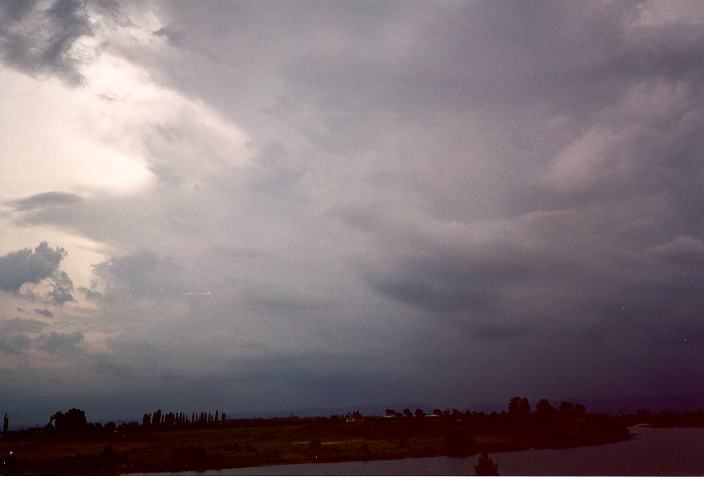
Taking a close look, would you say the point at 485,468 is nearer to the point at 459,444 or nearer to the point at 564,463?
the point at 459,444

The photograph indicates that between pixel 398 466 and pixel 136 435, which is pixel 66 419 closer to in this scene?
pixel 136 435

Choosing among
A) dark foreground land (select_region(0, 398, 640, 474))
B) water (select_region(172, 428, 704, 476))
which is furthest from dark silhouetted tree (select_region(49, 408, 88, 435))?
water (select_region(172, 428, 704, 476))

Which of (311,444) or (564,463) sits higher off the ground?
(311,444)

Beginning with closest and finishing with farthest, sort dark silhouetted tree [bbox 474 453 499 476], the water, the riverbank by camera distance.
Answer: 1. dark silhouetted tree [bbox 474 453 499 476]
2. the water
3. the riverbank

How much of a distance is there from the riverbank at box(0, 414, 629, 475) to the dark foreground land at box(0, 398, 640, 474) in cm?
6

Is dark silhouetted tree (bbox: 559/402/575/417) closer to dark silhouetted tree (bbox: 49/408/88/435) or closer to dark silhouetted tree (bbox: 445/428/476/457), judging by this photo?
dark silhouetted tree (bbox: 445/428/476/457)

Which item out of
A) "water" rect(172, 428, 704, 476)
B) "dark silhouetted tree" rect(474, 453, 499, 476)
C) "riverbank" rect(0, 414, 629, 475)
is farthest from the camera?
"riverbank" rect(0, 414, 629, 475)

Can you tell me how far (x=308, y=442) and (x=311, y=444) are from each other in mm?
1434

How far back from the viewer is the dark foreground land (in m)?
31.9

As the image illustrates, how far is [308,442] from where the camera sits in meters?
36.6

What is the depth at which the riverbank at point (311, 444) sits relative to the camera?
31734 millimetres

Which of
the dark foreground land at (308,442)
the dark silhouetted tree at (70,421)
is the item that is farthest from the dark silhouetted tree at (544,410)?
the dark silhouetted tree at (70,421)

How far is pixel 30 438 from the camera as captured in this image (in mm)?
37812

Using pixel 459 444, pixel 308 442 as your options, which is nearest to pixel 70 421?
pixel 308 442
